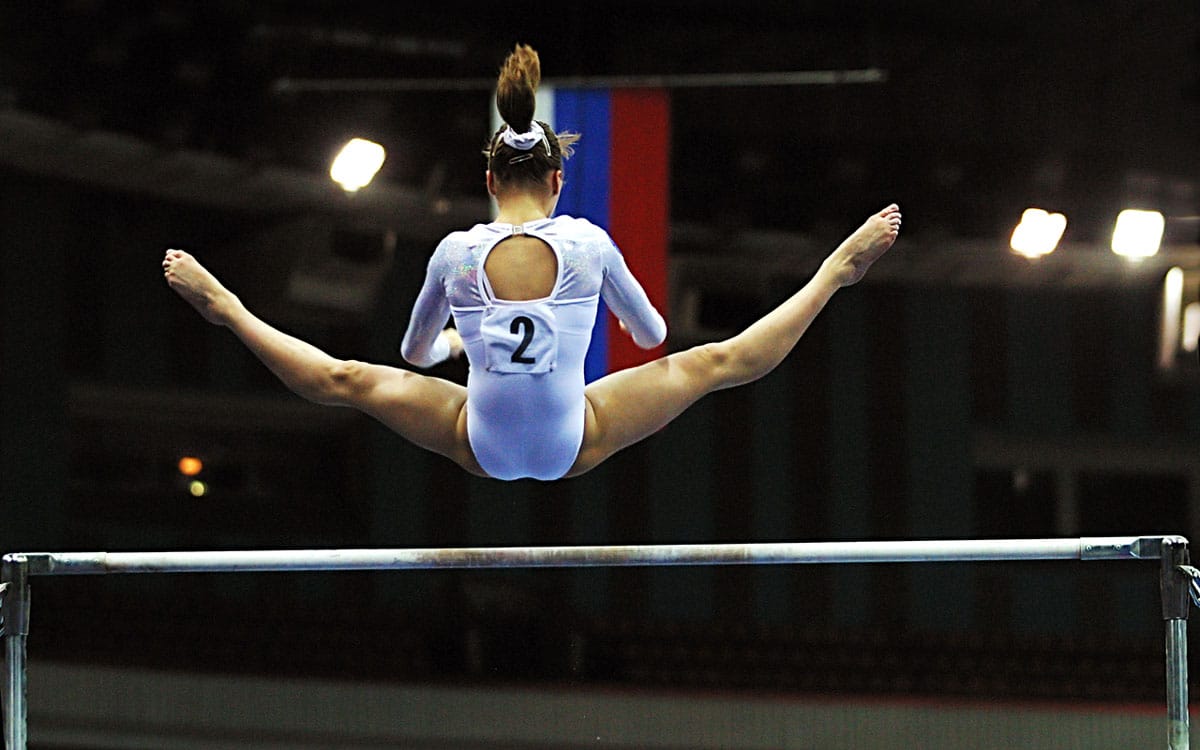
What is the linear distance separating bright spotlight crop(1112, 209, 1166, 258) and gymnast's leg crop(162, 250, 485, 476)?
22.5 feet

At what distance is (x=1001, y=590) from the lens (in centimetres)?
872

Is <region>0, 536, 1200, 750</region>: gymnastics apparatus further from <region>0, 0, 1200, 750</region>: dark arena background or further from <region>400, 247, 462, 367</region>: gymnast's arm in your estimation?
<region>0, 0, 1200, 750</region>: dark arena background

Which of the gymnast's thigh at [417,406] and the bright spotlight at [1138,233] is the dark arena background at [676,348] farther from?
the gymnast's thigh at [417,406]

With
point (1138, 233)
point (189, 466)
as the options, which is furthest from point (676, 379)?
point (1138, 233)

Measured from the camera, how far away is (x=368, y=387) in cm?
312

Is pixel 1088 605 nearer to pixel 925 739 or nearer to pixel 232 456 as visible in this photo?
pixel 925 739

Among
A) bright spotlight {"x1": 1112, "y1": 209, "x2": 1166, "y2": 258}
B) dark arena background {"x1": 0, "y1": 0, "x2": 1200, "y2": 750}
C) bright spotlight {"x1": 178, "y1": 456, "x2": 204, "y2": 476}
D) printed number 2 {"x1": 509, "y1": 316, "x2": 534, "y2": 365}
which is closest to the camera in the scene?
printed number 2 {"x1": 509, "y1": 316, "x2": 534, "y2": 365}

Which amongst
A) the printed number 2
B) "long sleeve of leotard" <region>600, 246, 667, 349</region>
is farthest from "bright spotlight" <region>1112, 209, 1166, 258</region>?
the printed number 2

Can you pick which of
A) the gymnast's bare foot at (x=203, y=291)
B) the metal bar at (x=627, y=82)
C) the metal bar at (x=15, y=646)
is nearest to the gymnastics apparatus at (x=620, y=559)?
the metal bar at (x=15, y=646)

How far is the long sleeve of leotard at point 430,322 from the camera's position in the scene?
3090 millimetres

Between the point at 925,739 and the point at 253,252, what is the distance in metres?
5.07

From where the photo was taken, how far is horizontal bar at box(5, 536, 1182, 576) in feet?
10.8

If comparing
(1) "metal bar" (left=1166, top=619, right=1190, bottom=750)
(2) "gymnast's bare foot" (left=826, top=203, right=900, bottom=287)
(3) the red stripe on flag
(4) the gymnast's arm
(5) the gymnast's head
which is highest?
(3) the red stripe on flag

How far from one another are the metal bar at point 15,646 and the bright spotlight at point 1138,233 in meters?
7.42
